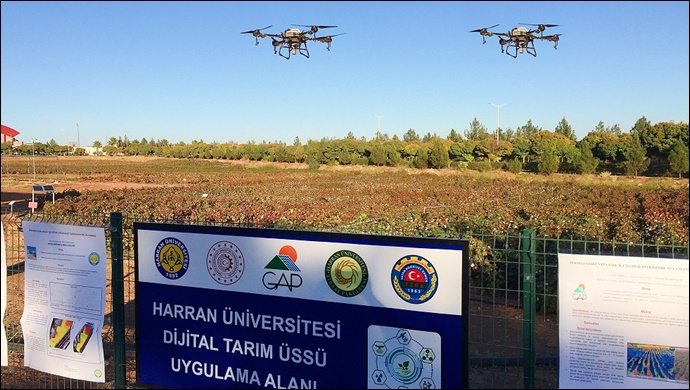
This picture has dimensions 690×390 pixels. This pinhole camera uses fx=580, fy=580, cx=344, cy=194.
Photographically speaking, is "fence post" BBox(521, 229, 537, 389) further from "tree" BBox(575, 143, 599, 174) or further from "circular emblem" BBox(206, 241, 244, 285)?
"tree" BBox(575, 143, 599, 174)

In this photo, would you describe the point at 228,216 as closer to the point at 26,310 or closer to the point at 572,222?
the point at 572,222

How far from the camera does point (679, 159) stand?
31531 millimetres

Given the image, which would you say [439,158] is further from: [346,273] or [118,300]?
[346,273]

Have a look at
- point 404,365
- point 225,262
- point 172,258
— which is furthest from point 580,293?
point 172,258

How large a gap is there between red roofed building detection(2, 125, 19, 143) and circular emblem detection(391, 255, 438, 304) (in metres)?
3.59

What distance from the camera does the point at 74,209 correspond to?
2081cm

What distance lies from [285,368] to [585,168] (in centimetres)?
4445

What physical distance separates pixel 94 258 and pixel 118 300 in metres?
0.47

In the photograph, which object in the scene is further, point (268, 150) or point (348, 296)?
point (268, 150)

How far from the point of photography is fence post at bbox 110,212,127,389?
4.71 metres

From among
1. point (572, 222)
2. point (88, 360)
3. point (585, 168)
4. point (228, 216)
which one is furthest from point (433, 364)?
point (585, 168)

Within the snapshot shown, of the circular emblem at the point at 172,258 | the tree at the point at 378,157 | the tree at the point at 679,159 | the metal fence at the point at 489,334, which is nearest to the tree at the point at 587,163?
the tree at the point at 679,159

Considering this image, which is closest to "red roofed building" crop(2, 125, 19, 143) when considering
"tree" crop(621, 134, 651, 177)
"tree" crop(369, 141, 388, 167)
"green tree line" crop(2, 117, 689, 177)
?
"green tree line" crop(2, 117, 689, 177)

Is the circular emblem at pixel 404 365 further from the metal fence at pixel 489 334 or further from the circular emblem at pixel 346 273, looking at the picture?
the metal fence at pixel 489 334
